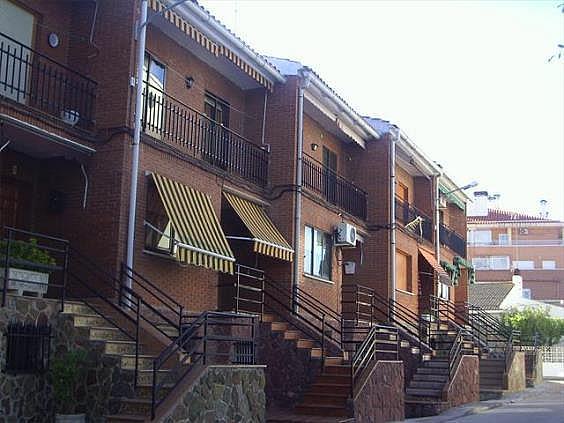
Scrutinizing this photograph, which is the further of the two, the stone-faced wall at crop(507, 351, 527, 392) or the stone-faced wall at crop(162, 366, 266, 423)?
the stone-faced wall at crop(507, 351, 527, 392)

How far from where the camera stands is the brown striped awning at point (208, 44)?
15.9 m

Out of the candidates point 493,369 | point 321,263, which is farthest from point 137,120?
point 493,369

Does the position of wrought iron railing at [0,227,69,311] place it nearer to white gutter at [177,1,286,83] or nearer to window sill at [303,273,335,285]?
white gutter at [177,1,286,83]

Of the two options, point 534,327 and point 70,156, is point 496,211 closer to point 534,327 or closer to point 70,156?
point 534,327

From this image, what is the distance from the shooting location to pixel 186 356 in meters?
12.4

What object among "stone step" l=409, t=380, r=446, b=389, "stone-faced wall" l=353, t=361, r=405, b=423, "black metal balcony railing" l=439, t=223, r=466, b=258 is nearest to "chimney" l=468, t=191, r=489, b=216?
"black metal balcony railing" l=439, t=223, r=466, b=258

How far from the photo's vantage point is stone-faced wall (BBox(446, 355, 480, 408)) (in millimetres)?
21395

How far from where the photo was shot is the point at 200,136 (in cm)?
1869

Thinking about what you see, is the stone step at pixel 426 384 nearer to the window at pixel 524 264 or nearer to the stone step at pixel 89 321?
the stone step at pixel 89 321

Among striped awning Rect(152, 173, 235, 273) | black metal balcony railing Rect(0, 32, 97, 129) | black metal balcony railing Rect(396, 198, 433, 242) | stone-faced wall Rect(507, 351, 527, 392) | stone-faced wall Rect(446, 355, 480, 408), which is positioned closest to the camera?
black metal balcony railing Rect(0, 32, 97, 129)

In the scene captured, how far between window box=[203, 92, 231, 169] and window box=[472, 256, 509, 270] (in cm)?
5513

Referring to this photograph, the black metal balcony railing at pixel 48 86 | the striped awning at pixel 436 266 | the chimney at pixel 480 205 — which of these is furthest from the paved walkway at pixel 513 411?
the chimney at pixel 480 205

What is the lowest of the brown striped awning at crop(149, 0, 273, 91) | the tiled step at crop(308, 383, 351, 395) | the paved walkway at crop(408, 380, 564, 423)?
the paved walkway at crop(408, 380, 564, 423)

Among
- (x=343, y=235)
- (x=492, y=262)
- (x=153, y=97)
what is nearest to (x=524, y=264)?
(x=492, y=262)
